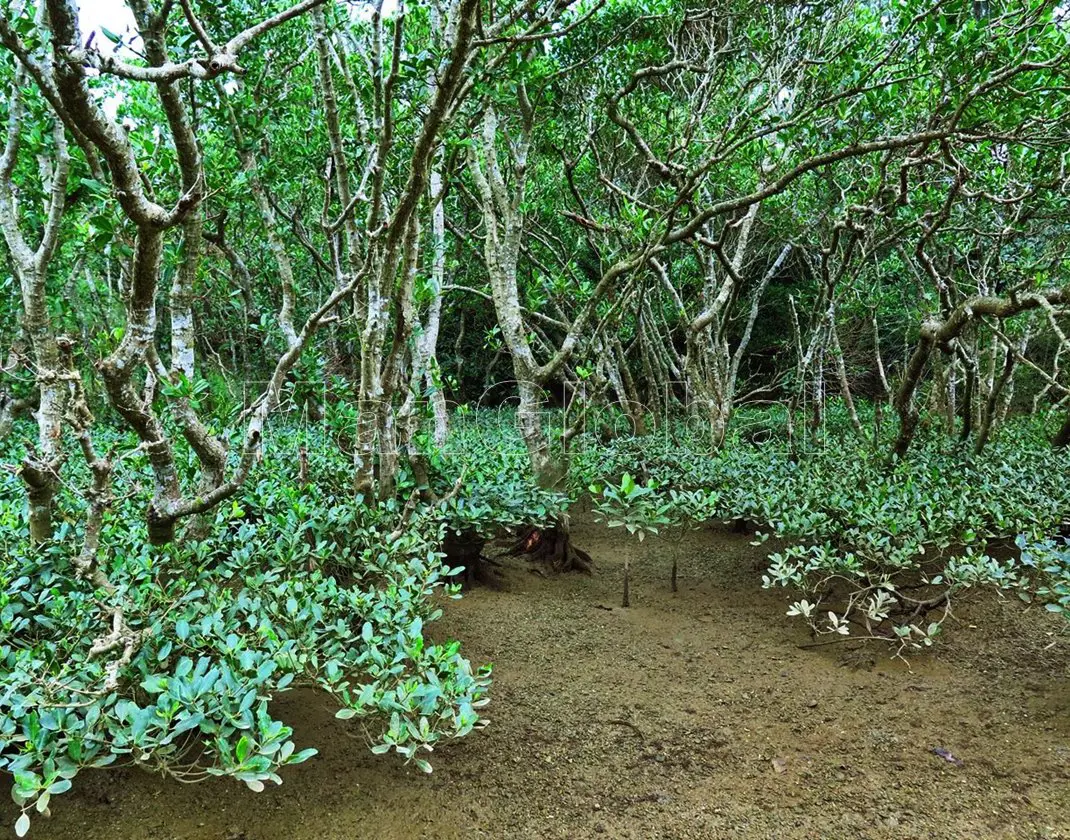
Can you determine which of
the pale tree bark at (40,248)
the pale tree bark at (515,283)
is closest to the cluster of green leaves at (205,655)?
the pale tree bark at (40,248)

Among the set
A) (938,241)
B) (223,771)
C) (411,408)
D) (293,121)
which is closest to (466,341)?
(293,121)

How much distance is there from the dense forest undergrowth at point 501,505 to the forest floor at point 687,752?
0.07ft

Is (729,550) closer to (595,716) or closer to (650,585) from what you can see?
(650,585)

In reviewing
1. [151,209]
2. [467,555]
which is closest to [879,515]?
[467,555]

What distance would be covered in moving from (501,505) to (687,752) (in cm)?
237

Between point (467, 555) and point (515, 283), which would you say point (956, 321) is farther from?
point (467, 555)

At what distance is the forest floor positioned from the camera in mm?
2457

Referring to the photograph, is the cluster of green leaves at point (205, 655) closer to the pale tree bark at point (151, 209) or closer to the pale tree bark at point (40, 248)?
the pale tree bark at point (151, 209)

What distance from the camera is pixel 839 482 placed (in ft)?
18.4

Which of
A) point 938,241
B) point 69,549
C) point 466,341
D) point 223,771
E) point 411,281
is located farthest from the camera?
point 466,341

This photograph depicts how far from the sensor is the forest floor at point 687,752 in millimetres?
2457

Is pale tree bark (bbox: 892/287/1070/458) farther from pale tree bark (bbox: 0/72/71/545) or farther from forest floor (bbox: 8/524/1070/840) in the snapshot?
pale tree bark (bbox: 0/72/71/545)

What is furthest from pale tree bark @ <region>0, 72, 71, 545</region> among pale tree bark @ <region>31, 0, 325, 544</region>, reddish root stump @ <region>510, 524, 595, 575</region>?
reddish root stump @ <region>510, 524, 595, 575</region>

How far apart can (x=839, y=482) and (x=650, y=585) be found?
1.89 meters
